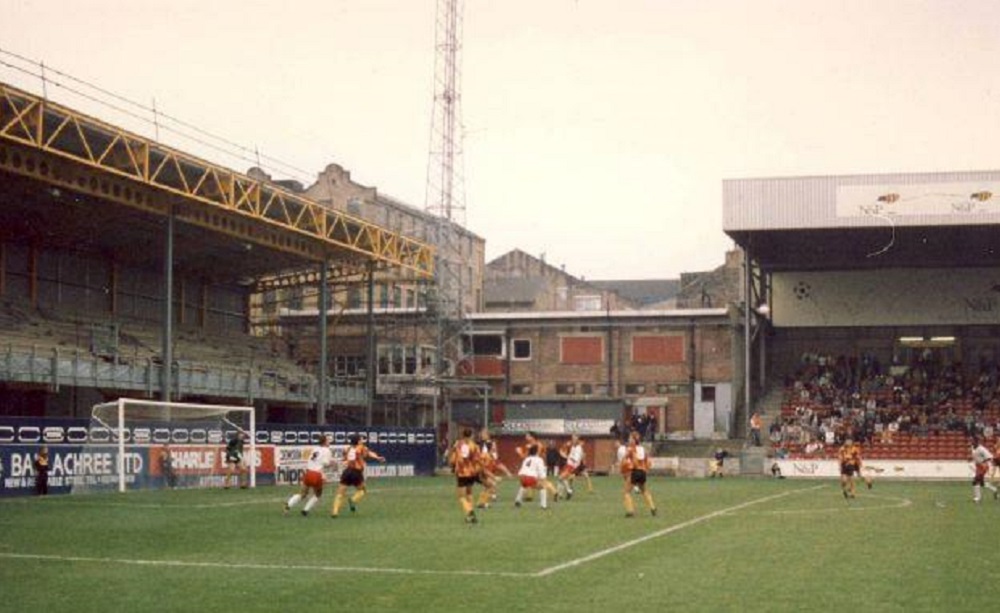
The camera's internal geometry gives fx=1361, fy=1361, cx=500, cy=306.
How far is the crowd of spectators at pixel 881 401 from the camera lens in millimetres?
64188

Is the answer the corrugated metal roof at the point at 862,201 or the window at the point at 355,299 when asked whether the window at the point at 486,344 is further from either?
the corrugated metal roof at the point at 862,201

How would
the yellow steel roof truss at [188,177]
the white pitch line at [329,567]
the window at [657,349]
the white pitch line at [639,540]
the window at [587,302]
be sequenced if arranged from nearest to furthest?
the white pitch line at [329,567] → the white pitch line at [639,540] → the yellow steel roof truss at [188,177] → the window at [657,349] → the window at [587,302]

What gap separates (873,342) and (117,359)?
41.0 metres

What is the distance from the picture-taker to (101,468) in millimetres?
38594

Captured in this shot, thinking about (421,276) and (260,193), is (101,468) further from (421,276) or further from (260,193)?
(421,276)

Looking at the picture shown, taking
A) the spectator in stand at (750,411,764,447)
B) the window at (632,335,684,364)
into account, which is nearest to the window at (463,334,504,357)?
the window at (632,335,684,364)

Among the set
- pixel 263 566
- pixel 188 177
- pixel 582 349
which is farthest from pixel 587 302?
pixel 263 566

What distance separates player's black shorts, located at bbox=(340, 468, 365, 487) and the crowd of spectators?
36.1 meters

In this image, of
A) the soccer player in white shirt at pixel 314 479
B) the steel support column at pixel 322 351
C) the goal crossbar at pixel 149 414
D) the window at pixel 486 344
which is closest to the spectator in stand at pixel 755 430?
the window at pixel 486 344

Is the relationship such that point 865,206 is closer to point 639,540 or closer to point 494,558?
point 639,540

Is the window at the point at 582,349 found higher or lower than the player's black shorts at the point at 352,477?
higher

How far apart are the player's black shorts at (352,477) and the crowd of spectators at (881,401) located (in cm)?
3607

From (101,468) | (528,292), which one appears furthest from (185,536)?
(528,292)

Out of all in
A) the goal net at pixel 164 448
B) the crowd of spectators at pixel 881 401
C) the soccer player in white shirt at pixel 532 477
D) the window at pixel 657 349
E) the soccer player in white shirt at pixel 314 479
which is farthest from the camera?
the window at pixel 657 349
